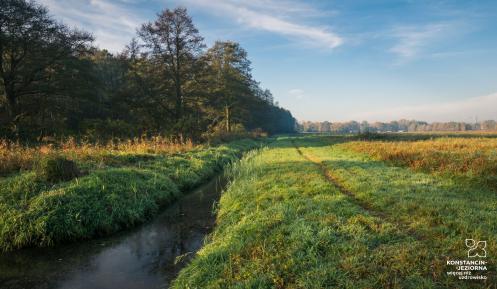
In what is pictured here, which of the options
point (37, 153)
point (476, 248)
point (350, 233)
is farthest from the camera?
point (37, 153)

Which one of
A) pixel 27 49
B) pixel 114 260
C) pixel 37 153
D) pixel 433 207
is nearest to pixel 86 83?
pixel 27 49

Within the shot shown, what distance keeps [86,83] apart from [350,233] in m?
29.5

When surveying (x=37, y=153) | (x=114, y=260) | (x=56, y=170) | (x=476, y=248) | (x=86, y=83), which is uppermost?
(x=86, y=83)

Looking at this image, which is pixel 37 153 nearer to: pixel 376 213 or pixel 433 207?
pixel 376 213

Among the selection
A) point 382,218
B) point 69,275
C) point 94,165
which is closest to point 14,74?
point 94,165

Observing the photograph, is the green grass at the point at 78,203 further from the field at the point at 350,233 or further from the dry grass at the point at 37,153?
the field at the point at 350,233

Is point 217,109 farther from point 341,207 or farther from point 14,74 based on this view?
point 341,207

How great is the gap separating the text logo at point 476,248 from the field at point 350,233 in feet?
0.29


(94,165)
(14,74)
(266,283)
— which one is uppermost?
(14,74)

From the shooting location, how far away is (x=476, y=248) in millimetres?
5887

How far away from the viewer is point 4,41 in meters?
23.2

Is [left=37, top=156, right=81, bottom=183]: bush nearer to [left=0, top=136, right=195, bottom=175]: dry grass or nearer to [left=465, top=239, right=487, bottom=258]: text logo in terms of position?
[left=0, top=136, right=195, bottom=175]: dry grass

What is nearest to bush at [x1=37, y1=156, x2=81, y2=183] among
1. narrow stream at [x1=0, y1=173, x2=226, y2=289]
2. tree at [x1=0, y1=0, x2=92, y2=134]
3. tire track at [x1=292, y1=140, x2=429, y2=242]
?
narrow stream at [x1=0, y1=173, x2=226, y2=289]

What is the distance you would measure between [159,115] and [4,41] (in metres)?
14.5
